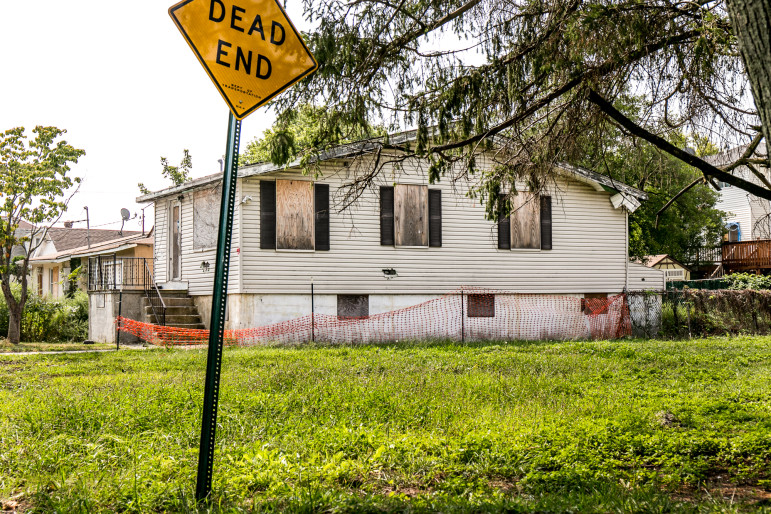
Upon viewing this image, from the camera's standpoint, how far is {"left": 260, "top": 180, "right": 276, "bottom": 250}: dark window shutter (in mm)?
16531

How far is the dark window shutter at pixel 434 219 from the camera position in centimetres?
1820

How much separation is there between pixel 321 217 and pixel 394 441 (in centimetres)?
1192

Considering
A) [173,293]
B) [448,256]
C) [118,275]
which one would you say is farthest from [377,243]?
[118,275]

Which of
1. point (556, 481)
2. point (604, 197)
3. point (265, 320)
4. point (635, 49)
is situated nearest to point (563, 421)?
point (556, 481)

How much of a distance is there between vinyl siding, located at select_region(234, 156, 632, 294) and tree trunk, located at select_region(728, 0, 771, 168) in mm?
11796

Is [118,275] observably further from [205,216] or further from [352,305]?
[352,305]

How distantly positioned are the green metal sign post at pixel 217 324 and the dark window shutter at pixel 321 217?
12.8 meters

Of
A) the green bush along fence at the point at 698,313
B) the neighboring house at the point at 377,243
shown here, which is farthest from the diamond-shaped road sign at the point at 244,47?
the green bush along fence at the point at 698,313

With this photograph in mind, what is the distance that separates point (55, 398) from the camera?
7.33 meters

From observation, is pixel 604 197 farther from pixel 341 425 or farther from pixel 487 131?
pixel 341 425

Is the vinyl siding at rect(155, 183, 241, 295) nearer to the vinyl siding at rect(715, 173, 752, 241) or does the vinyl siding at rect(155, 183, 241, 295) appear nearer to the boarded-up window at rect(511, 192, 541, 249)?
the boarded-up window at rect(511, 192, 541, 249)

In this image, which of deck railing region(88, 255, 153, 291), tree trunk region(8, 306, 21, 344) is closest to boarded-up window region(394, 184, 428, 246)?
deck railing region(88, 255, 153, 291)

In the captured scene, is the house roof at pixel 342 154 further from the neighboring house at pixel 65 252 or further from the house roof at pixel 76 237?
the house roof at pixel 76 237

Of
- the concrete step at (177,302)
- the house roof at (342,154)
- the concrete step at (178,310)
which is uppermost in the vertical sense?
the house roof at (342,154)
